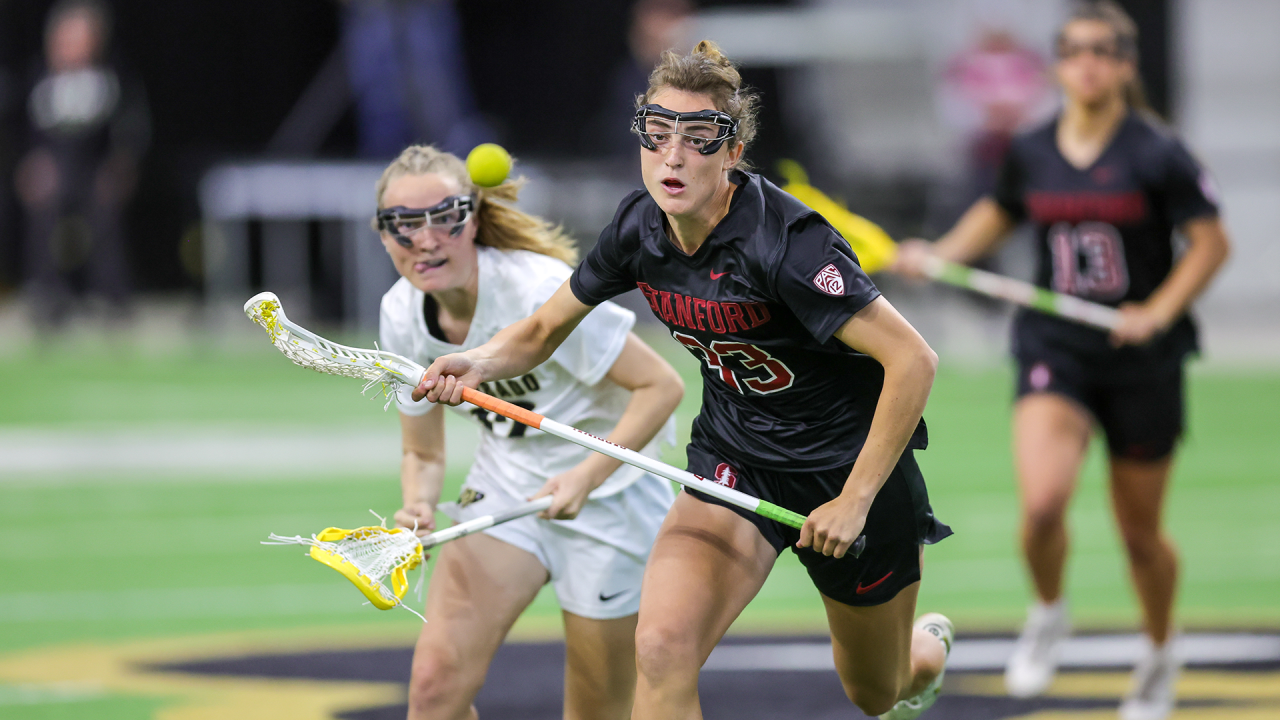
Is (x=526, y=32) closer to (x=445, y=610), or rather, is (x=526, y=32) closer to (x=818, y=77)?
(x=818, y=77)

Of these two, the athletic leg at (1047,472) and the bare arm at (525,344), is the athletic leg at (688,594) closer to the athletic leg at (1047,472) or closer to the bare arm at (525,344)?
the bare arm at (525,344)

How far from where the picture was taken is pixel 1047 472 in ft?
18.5

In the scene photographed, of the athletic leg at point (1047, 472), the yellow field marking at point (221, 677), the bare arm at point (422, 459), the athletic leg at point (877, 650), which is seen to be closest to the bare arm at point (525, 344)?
the bare arm at point (422, 459)

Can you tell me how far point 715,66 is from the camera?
3.87m

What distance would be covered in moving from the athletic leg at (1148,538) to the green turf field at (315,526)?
1048 millimetres

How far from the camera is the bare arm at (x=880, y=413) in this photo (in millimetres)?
3707

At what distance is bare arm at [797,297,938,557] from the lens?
12.2 feet

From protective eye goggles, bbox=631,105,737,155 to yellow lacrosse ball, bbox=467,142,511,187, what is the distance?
52 cm

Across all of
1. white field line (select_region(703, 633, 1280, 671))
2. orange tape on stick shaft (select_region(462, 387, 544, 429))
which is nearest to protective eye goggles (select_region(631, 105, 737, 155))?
orange tape on stick shaft (select_region(462, 387, 544, 429))

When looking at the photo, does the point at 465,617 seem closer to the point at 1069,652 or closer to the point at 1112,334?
the point at 1112,334

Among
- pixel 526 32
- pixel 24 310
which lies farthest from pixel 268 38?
pixel 24 310

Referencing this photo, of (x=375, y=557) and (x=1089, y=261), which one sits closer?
(x=375, y=557)

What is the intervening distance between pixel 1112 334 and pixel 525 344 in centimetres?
247

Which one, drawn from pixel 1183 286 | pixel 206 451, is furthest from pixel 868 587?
pixel 206 451
